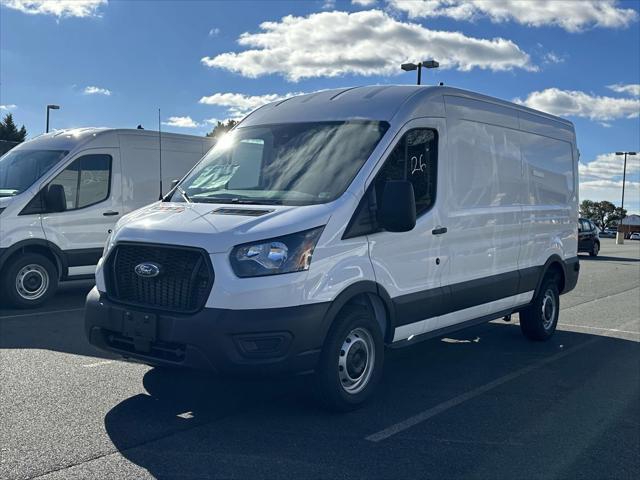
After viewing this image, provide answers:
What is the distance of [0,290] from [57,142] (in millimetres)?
2326

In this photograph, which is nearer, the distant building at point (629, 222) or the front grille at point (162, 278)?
the front grille at point (162, 278)

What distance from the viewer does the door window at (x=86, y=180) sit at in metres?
9.88

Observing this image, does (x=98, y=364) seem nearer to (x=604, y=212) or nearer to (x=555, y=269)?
(x=555, y=269)

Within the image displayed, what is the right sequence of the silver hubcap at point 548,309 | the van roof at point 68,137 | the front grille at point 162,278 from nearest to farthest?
the front grille at point 162,278, the silver hubcap at point 548,309, the van roof at point 68,137

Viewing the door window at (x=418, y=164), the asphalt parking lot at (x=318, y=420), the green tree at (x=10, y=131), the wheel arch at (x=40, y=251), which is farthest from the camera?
the green tree at (x=10, y=131)

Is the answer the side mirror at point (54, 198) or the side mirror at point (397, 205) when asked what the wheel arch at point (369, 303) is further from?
the side mirror at point (54, 198)

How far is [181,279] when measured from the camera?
4723 mm

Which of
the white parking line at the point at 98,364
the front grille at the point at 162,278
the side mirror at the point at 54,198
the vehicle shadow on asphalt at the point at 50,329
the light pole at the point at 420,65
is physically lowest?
the white parking line at the point at 98,364

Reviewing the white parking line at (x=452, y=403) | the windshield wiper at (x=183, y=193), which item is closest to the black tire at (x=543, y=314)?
the white parking line at (x=452, y=403)

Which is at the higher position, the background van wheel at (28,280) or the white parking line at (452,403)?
the background van wheel at (28,280)

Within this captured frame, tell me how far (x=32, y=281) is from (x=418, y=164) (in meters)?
6.20

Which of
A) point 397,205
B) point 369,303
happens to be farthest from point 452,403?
point 397,205

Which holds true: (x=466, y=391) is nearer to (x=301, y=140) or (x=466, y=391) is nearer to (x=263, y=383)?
(x=263, y=383)

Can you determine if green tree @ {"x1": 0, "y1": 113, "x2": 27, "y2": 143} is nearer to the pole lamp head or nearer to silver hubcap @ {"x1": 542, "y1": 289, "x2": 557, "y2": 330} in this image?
the pole lamp head
